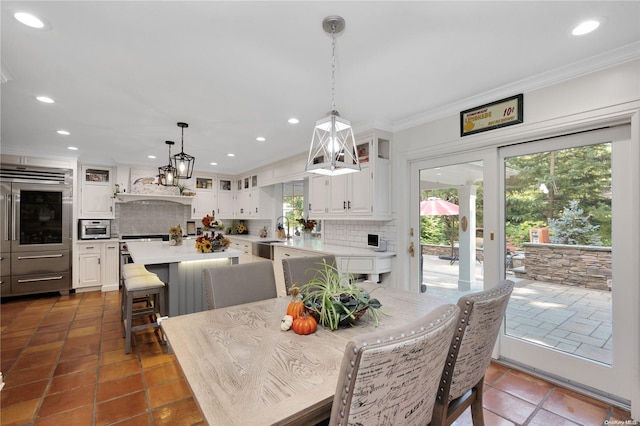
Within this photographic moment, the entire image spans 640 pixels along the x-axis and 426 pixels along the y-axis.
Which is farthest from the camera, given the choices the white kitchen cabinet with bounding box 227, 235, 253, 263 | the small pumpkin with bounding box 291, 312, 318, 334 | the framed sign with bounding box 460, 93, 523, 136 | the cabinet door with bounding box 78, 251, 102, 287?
the white kitchen cabinet with bounding box 227, 235, 253, 263

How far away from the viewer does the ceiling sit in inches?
60.9

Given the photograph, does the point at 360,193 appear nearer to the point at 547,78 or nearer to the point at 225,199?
the point at 547,78

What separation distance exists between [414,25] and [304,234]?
4483 millimetres

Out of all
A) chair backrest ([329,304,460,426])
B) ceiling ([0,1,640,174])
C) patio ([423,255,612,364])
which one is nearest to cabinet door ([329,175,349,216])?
ceiling ([0,1,640,174])

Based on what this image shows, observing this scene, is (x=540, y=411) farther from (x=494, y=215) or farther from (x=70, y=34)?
(x=70, y=34)

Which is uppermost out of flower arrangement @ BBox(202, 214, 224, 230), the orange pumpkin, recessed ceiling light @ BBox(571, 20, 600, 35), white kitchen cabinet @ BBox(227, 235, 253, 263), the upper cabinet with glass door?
recessed ceiling light @ BBox(571, 20, 600, 35)

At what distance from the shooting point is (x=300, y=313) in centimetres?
148

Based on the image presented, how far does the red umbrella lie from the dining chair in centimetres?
170

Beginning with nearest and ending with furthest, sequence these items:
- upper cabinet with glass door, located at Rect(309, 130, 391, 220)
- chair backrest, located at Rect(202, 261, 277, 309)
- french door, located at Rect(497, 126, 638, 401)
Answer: chair backrest, located at Rect(202, 261, 277, 309) < french door, located at Rect(497, 126, 638, 401) < upper cabinet with glass door, located at Rect(309, 130, 391, 220)

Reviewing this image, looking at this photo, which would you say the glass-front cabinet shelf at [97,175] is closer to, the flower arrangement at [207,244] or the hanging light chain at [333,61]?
the flower arrangement at [207,244]

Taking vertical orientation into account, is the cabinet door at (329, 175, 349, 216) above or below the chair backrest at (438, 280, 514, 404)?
above

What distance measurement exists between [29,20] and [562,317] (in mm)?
4136

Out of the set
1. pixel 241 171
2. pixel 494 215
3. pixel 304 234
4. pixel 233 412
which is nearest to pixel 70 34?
pixel 233 412

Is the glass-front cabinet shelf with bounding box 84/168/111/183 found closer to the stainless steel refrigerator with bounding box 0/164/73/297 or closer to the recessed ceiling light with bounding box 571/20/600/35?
the stainless steel refrigerator with bounding box 0/164/73/297
